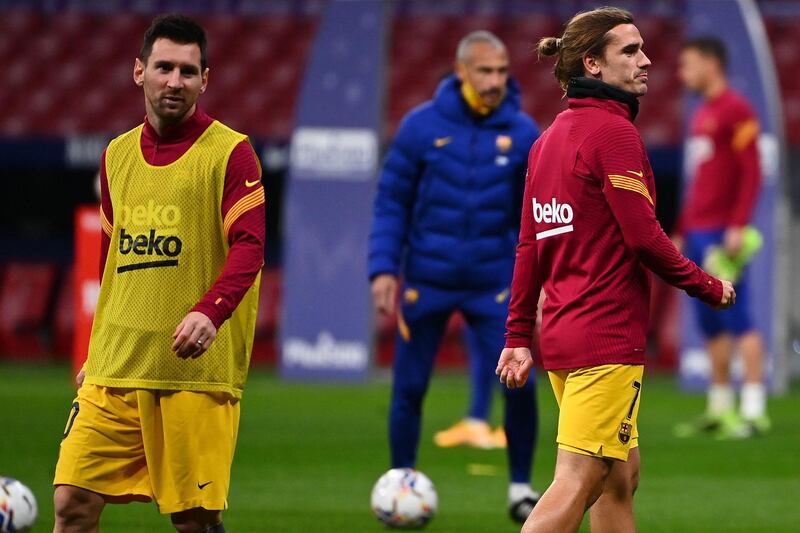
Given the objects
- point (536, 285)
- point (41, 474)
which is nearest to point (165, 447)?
point (536, 285)

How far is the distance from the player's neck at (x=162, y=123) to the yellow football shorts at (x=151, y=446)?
80 centimetres

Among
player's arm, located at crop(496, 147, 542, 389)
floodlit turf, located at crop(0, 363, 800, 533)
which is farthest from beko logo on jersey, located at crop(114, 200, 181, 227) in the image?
floodlit turf, located at crop(0, 363, 800, 533)

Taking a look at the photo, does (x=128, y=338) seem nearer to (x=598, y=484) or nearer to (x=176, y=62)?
(x=176, y=62)

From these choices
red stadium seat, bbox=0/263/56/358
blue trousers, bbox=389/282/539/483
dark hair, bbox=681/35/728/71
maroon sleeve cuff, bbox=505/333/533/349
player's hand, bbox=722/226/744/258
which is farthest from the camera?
red stadium seat, bbox=0/263/56/358

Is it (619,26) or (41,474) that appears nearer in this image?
→ (619,26)

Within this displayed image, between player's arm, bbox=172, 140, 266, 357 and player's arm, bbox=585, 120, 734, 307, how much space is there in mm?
1016

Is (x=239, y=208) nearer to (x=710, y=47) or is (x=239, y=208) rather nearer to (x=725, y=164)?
(x=725, y=164)

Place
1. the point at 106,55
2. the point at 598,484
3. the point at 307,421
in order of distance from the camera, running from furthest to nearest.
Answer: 1. the point at 106,55
2. the point at 307,421
3. the point at 598,484

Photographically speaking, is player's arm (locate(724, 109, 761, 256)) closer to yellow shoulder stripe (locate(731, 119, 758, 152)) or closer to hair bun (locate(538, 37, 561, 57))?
yellow shoulder stripe (locate(731, 119, 758, 152))

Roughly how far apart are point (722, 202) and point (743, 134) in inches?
19.2

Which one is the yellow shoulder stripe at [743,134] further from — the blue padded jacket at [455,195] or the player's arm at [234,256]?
the player's arm at [234,256]

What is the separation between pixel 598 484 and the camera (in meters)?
4.74

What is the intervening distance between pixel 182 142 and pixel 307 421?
22.7 ft

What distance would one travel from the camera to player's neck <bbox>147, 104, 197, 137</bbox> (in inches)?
193
